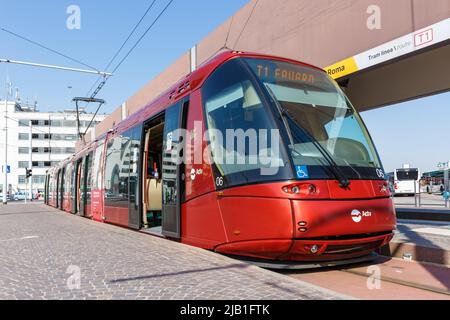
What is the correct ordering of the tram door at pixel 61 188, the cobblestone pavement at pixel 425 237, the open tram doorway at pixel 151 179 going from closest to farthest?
the cobblestone pavement at pixel 425 237
the open tram doorway at pixel 151 179
the tram door at pixel 61 188

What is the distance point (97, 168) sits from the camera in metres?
14.9

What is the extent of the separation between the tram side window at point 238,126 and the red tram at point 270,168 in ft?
0.05

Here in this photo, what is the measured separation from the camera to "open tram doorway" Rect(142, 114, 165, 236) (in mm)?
10352

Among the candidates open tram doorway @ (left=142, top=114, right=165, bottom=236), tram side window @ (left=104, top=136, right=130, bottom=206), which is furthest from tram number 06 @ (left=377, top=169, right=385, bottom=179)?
tram side window @ (left=104, top=136, right=130, bottom=206)

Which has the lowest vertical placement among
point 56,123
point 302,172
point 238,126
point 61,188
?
point 61,188

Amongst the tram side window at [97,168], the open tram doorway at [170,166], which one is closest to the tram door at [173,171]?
the open tram doorway at [170,166]

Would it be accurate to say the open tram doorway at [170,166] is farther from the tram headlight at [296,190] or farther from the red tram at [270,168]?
the tram headlight at [296,190]

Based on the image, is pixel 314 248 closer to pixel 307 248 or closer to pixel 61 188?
pixel 307 248

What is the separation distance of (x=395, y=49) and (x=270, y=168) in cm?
573

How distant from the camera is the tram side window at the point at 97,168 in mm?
14498

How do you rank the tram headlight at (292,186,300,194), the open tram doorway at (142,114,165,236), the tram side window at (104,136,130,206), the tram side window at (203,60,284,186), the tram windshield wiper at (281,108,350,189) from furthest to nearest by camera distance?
the tram side window at (104,136,130,206), the open tram doorway at (142,114,165,236), the tram side window at (203,60,284,186), the tram windshield wiper at (281,108,350,189), the tram headlight at (292,186,300,194)

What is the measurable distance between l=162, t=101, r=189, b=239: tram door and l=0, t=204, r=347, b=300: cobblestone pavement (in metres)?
0.41

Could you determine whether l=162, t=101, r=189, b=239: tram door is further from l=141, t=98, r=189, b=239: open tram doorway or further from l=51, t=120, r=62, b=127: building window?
l=51, t=120, r=62, b=127: building window

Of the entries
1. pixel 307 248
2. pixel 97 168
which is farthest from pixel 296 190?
pixel 97 168
